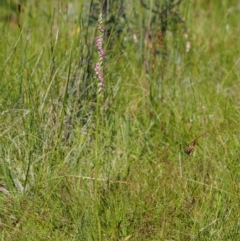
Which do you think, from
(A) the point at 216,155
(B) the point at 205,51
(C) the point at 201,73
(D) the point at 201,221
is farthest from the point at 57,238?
(B) the point at 205,51

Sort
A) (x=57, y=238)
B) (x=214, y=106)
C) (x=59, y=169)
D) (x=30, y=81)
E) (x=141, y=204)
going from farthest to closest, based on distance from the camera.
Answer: (x=214, y=106) → (x=30, y=81) → (x=59, y=169) → (x=141, y=204) → (x=57, y=238)

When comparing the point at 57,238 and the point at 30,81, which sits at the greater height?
the point at 30,81

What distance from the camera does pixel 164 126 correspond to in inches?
123

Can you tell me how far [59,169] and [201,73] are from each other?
120 centimetres

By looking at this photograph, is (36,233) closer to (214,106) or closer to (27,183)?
(27,183)

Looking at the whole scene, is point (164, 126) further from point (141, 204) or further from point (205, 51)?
point (205, 51)

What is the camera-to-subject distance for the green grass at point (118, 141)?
8.08ft

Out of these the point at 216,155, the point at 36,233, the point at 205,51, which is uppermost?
the point at 205,51

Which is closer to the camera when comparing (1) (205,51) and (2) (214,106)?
(2) (214,106)

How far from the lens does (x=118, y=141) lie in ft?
9.75

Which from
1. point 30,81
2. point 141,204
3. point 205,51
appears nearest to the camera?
point 141,204

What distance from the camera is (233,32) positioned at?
4094 millimetres

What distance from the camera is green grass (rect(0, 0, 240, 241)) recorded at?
246 centimetres

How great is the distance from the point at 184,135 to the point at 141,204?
0.57 m
